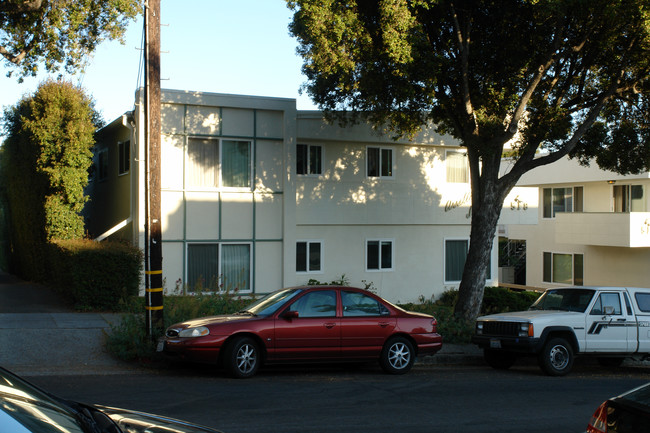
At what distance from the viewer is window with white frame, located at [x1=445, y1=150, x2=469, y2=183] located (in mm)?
24031

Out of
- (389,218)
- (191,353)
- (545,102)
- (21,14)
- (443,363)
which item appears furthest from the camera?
(389,218)

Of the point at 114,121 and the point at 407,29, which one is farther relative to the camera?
the point at 114,121

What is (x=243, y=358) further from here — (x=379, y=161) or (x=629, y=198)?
(x=629, y=198)

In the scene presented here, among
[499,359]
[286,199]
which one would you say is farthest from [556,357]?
[286,199]

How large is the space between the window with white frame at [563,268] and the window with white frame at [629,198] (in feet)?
10.4

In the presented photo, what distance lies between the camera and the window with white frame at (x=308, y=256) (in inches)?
848

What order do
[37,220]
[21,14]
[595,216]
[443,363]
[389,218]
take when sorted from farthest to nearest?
[595,216] → [389,218] → [37,220] → [21,14] → [443,363]

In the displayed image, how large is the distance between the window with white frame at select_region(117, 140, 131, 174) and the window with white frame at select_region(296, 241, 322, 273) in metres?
6.05

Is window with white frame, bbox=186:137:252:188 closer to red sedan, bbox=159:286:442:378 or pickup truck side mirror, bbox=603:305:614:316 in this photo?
red sedan, bbox=159:286:442:378

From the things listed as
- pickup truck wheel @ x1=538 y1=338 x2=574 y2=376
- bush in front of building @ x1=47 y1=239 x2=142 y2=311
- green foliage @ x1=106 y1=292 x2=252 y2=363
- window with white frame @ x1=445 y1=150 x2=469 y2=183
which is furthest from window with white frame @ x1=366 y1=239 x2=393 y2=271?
pickup truck wheel @ x1=538 y1=338 x2=574 y2=376

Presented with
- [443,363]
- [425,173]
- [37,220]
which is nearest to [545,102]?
[425,173]

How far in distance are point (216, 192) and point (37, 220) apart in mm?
6183

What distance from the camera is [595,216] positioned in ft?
97.6

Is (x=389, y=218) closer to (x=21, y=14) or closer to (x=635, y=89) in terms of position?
(x=635, y=89)
